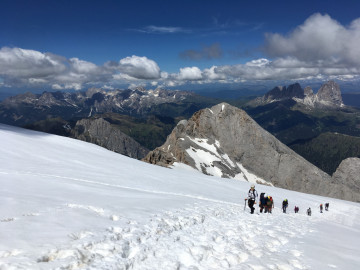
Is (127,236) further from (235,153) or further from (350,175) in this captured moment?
(350,175)

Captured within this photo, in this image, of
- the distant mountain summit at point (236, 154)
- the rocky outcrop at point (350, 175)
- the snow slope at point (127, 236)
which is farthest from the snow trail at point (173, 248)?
the rocky outcrop at point (350, 175)

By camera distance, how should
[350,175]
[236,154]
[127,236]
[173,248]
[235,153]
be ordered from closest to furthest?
[173,248] → [127,236] → [236,154] → [235,153] → [350,175]

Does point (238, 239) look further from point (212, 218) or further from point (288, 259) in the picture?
point (212, 218)

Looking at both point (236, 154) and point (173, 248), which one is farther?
point (236, 154)

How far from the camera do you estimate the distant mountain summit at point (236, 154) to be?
3388 inches

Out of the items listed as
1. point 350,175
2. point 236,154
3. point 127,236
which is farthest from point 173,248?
point 350,175

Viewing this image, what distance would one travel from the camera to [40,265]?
7.04m

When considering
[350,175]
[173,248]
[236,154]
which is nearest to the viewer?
[173,248]

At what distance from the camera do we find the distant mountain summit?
86.1m

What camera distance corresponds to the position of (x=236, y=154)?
10100 cm

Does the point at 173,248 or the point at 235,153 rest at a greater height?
the point at 235,153

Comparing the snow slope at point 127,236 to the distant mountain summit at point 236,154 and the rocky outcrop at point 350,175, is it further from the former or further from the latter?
the rocky outcrop at point 350,175

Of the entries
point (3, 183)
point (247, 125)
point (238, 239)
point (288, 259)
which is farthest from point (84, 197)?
point (247, 125)

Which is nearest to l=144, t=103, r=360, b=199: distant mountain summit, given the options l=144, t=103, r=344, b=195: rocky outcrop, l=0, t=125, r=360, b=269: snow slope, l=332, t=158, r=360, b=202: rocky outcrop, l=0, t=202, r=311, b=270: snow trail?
l=144, t=103, r=344, b=195: rocky outcrop
